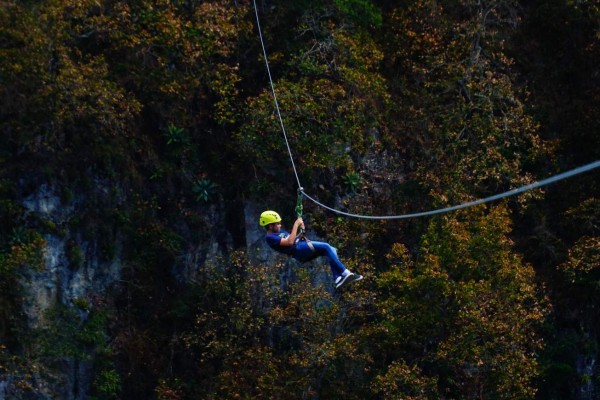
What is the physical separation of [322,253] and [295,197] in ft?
22.5

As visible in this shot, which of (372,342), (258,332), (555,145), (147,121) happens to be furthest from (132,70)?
(555,145)

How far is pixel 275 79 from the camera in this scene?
65.0ft

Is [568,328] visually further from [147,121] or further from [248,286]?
[147,121]

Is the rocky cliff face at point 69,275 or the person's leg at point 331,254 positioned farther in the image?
the rocky cliff face at point 69,275

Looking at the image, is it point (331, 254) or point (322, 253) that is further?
point (322, 253)

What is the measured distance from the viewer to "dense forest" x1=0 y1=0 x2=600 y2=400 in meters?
17.0

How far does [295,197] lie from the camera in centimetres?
1939

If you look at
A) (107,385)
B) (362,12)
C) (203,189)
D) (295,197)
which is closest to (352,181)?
(295,197)

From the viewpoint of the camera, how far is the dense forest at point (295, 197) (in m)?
Result: 17.0

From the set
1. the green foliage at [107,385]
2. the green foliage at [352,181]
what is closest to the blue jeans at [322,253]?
the green foliage at [352,181]

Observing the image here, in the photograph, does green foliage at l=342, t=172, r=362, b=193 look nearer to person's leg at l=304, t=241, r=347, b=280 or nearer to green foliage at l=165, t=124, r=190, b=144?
green foliage at l=165, t=124, r=190, b=144

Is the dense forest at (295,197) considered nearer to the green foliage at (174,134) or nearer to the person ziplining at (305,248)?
the green foliage at (174,134)

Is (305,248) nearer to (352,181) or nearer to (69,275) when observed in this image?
(352,181)

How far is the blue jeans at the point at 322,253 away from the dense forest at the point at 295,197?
14.2 feet
